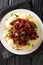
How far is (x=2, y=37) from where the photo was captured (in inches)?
47.6

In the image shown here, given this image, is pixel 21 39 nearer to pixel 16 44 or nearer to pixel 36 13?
pixel 16 44

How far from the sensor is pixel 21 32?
1155 millimetres

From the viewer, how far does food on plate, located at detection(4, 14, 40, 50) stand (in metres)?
1.16

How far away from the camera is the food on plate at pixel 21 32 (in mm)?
1158

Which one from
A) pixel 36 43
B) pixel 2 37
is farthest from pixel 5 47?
pixel 36 43

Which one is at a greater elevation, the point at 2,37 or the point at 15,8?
the point at 15,8

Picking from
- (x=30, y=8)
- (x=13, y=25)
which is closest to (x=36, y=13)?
(x=30, y=8)

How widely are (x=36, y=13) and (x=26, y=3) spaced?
7 centimetres

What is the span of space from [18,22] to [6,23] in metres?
0.06

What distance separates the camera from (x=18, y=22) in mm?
1169

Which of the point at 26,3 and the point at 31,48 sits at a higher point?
the point at 26,3

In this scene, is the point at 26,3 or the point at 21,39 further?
the point at 26,3

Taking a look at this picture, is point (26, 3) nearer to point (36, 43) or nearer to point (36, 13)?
point (36, 13)

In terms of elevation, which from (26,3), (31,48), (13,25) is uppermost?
(26,3)
